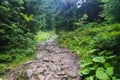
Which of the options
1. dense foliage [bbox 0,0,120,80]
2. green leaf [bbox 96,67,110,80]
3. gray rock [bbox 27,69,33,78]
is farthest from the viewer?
gray rock [bbox 27,69,33,78]

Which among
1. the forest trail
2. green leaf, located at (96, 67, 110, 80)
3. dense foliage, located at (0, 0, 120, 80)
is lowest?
the forest trail

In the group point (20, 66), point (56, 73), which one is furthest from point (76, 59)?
point (20, 66)

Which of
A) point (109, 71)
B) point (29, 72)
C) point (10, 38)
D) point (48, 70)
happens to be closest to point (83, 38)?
point (10, 38)

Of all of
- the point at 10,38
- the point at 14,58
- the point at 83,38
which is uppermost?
the point at 10,38

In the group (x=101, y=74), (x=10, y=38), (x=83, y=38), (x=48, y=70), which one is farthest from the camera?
(x=83, y=38)

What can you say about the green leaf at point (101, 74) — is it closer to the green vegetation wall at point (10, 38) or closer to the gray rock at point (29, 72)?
the gray rock at point (29, 72)

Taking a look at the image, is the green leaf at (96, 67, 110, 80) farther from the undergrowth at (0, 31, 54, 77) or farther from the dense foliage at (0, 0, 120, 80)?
the undergrowth at (0, 31, 54, 77)

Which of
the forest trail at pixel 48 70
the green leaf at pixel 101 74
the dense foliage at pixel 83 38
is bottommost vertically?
the forest trail at pixel 48 70

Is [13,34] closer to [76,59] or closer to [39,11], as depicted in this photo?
[76,59]

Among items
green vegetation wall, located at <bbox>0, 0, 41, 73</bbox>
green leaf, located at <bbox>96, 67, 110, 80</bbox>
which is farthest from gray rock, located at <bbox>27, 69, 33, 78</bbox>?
green leaf, located at <bbox>96, 67, 110, 80</bbox>

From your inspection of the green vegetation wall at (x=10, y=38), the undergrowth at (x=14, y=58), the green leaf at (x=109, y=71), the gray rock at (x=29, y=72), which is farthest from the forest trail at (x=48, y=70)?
the green leaf at (x=109, y=71)

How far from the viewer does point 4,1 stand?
899 cm

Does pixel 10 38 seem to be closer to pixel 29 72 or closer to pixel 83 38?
pixel 29 72

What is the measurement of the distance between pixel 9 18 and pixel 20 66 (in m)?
2.90
